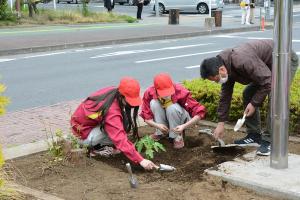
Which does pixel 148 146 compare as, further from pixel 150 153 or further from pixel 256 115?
pixel 256 115

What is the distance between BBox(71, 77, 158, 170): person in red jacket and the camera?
4.61m

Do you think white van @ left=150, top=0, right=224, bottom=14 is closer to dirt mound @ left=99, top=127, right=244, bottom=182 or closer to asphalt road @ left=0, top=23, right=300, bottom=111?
asphalt road @ left=0, top=23, right=300, bottom=111

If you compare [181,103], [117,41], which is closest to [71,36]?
[117,41]

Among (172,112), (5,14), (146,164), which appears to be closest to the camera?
(146,164)

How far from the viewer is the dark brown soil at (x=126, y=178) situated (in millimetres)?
4207

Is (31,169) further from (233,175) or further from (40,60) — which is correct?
(40,60)

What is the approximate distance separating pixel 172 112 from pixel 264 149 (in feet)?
3.20

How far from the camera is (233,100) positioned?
608 cm

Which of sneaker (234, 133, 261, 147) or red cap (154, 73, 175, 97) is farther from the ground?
red cap (154, 73, 175, 97)

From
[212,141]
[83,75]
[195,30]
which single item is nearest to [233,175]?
[212,141]

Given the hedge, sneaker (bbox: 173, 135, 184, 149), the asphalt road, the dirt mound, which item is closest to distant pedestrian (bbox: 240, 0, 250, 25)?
the asphalt road

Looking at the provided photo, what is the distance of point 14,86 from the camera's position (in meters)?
9.98

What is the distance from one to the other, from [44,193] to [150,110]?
5.58 feet

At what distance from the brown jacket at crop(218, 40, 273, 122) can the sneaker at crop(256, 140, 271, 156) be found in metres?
0.50
